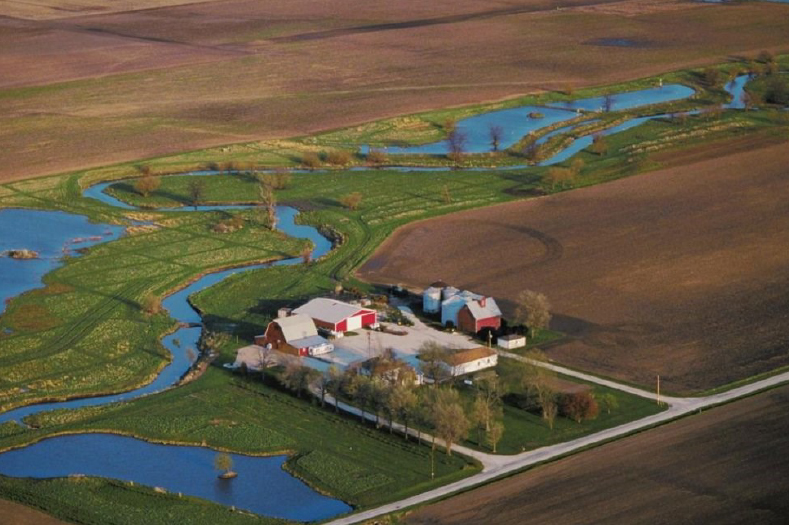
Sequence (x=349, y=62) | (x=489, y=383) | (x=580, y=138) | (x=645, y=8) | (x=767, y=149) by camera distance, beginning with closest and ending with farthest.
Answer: (x=489, y=383) < (x=767, y=149) < (x=580, y=138) < (x=349, y=62) < (x=645, y=8)

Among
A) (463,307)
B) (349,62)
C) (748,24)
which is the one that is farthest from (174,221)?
(748,24)

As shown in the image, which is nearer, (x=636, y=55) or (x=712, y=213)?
(x=712, y=213)

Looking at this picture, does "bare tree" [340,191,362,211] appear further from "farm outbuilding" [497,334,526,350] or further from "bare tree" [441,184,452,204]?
"farm outbuilding" [497,334,526,350]

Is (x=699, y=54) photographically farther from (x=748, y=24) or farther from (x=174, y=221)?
(x=174, y=221)

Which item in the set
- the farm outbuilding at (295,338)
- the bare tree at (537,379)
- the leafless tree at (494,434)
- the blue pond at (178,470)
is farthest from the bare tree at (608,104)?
the blue pond at (178,470)

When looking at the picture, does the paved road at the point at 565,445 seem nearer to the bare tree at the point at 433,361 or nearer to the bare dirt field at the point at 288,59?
the bare tree at the point at 433,361

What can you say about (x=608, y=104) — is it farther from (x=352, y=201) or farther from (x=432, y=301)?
(x=432, y=301)
